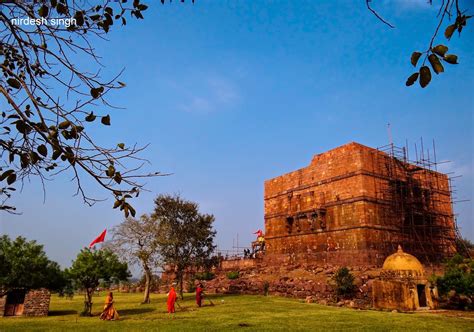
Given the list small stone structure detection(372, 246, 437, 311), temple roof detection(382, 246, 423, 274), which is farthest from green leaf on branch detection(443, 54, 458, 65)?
temple roof detection(382, 246, 423, 274)

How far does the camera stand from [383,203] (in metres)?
26.5

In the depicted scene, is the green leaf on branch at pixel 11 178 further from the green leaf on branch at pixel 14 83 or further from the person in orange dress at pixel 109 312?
the person in orange dress at pixel 109 312

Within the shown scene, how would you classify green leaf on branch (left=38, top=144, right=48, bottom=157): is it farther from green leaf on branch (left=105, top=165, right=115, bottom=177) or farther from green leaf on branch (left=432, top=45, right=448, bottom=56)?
green leaf on branch (left=432, top=45, right=448, bottom=56)

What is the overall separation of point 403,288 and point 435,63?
16446 millimetres

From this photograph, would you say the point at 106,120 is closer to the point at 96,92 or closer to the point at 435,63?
the point at 96,92

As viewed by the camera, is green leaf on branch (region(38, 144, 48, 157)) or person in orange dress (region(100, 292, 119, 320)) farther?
person in orange dress (region(100, 292, 119, 320))

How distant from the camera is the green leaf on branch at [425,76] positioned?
222 cm

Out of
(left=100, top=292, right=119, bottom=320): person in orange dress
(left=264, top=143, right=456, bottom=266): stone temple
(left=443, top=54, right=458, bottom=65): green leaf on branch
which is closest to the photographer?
(left=443, top=54, right=458, bottom=65): green leaf on branch

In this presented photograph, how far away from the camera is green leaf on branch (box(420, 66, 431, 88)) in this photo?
222 cm

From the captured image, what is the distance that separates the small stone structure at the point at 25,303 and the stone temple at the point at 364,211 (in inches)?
740

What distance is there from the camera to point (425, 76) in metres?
2.23

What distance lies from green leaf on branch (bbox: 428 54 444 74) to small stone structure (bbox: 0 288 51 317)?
63.0ft

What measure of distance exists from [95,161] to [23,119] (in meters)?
0.68

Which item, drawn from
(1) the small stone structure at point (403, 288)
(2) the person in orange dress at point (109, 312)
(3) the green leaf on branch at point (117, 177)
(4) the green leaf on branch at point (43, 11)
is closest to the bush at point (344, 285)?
(1) the small stone structure at point (403, 288)
